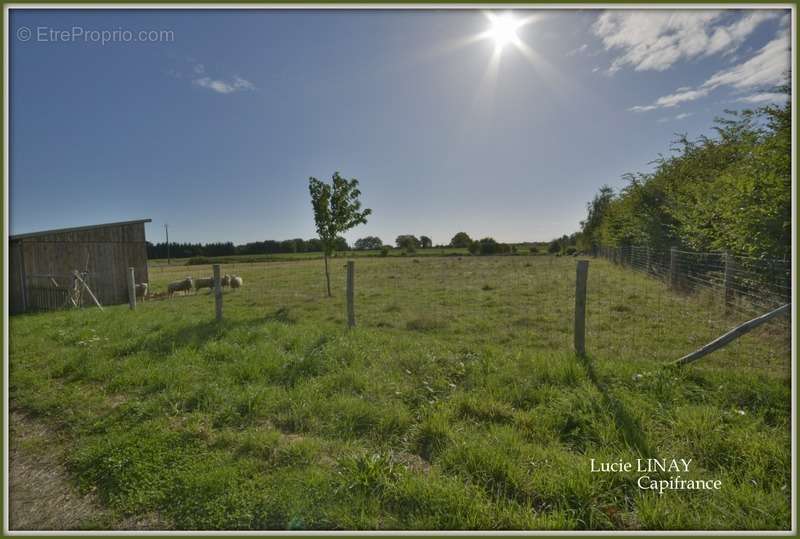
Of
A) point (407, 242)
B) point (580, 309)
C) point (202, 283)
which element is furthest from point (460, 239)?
point (580, 309)

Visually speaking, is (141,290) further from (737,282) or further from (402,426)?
(737,282)

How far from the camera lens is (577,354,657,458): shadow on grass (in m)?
2.74

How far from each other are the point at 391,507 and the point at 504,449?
1.07 m

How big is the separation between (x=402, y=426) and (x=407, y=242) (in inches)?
2878

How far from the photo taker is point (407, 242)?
75.9 m

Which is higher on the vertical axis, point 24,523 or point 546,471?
point 546,471

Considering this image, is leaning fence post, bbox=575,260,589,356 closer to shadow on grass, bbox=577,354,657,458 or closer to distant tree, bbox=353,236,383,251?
shadow on grass, bbox=577,354,657,458

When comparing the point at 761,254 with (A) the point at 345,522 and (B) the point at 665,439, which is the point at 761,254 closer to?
(B) the point at 665,439

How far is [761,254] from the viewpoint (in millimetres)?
5594

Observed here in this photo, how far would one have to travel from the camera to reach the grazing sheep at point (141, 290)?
15.2 m

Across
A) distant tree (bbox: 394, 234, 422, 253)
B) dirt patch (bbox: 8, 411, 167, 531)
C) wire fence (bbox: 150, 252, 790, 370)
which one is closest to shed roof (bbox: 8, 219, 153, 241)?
wire fence (bbox: 150, 252, 790, 370)

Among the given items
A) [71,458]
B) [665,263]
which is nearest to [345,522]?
[71,458]

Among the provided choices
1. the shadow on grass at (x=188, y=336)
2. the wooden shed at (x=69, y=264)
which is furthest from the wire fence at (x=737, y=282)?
the wooden shed at (x=69, y=264)

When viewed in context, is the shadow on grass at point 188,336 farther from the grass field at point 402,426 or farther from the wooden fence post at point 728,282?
the wooden fence post at point 728,282
